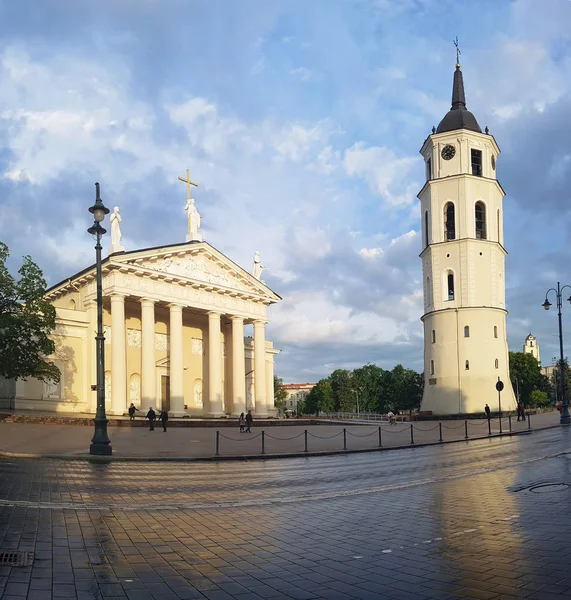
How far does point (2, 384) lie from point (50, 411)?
586 cm

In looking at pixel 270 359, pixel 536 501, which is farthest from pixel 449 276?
pixel 536 501

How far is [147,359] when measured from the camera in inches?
1939

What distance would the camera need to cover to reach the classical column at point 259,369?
59487 mm

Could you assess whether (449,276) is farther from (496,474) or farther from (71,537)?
(71,537)

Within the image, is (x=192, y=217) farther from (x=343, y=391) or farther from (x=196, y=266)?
(x=343, y=391)

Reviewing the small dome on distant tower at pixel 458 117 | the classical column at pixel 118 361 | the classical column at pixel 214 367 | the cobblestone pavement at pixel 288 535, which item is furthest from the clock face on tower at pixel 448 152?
the cobblestone pavement at pixel 288 535

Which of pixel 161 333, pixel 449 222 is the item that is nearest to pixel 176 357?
pixel 161 333

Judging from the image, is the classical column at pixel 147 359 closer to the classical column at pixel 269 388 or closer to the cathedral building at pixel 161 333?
the cathedral building at pixel 161 333

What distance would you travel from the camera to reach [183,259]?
5369 centimetres

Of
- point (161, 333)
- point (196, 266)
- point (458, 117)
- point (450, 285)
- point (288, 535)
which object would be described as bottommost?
point (288, 535)

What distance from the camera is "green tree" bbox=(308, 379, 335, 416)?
15062 cm

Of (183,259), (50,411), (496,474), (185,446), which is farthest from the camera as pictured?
(183,259)

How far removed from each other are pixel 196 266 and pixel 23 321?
1904cm

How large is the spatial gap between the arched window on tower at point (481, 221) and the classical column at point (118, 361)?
33.7m
